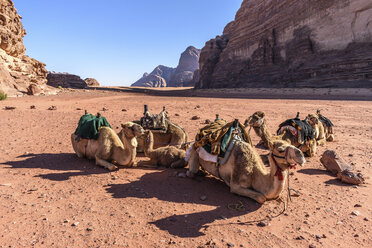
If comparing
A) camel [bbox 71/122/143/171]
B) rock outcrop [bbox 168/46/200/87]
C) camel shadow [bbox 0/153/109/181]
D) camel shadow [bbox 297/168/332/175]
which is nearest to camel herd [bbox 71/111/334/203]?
camel [bbox 71/122/143/171]

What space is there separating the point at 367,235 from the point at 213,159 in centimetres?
256

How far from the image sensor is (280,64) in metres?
43.8

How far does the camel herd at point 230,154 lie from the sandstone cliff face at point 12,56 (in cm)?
2298

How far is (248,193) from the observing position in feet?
12.8

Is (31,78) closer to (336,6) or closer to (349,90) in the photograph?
(349,90)

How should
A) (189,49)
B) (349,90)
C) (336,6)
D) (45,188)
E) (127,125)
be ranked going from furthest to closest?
(189,49)
(336,6)
(349,90)
(127,125)
(45,188)

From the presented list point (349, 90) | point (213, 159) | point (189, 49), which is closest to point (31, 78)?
point (213, 159)

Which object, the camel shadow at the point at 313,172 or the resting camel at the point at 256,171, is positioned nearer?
the resting camel at the point at 256,171

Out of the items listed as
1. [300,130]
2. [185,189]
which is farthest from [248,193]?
[300,130]

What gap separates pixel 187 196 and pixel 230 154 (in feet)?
3.71

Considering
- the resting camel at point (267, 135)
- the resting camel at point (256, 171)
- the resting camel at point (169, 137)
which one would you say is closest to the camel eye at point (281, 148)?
the resting camel at point (256, 171)

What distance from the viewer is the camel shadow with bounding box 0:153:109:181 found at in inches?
200

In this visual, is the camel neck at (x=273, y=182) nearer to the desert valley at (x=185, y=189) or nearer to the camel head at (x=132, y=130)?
the desert valley at (x=185, y=189)

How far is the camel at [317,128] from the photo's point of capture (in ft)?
24.6
